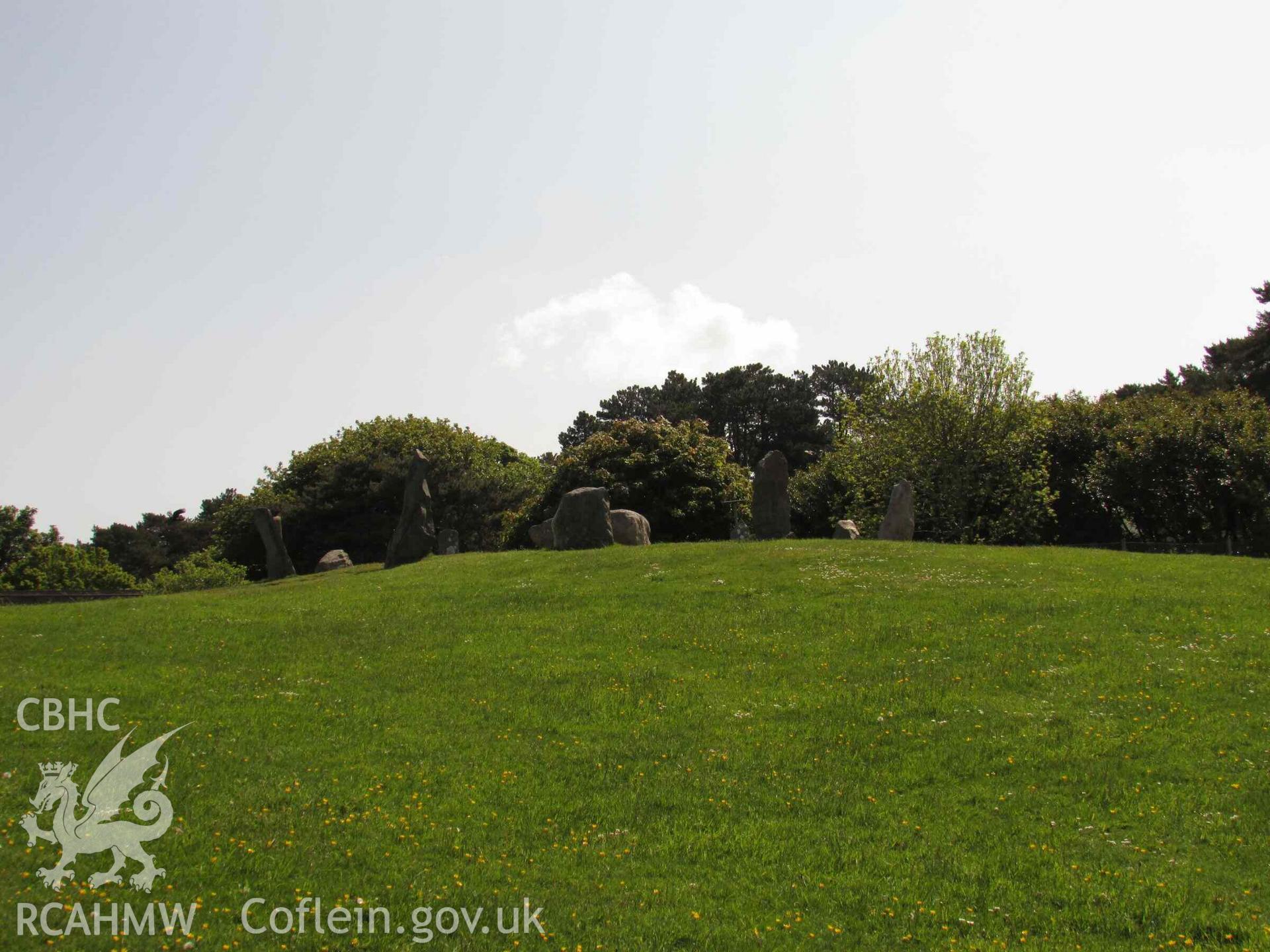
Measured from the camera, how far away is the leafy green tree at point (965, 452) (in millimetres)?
53094

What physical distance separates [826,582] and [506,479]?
44.8m

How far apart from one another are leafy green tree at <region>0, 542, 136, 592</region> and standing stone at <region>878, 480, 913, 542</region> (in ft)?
139

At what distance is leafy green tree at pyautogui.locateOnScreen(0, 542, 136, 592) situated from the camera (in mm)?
55844

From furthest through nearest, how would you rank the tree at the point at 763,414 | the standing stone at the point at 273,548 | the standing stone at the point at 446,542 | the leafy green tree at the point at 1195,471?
the tree at the point at 763,414, the leafy green tree at the point at 1195,471, the standing stone at the point at 446,542, the standing stone at the point at 273,548

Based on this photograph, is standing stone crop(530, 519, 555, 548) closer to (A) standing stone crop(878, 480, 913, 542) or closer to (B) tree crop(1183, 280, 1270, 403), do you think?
(A) standing stone crop(878, 480, 913, 542)

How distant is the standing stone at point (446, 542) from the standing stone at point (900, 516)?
1962 cm

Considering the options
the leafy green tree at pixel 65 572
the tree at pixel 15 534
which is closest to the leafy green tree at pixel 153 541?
the tree at pixel 15 534

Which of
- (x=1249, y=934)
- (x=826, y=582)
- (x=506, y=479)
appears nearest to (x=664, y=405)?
(x=506, y=479)

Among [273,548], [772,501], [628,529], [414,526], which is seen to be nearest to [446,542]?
[414,526]

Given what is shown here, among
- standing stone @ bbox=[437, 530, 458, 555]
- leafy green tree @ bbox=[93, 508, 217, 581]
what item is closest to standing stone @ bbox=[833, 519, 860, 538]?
standing stone @ bbox=[437, 530, 458, 555]

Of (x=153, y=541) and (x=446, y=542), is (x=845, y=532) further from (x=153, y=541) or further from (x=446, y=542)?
(x=153, y=541)

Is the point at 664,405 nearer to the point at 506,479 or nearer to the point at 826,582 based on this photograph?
the point at 506,479

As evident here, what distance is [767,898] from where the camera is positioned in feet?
36.2

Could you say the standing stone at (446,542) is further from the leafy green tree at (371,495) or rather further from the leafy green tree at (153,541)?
the leafy green tree at (153,541)
